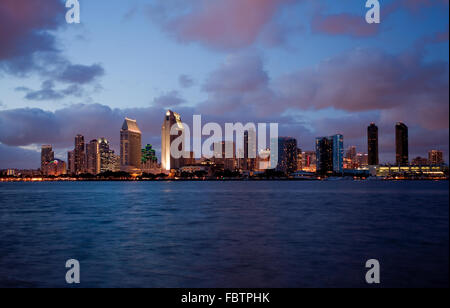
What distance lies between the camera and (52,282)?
1944 cm

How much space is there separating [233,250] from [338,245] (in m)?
8.35

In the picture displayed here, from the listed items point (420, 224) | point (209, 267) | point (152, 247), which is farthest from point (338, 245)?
point (420, 224)

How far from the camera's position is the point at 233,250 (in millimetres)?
28094

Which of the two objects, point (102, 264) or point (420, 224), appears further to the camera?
point (420, 224)
